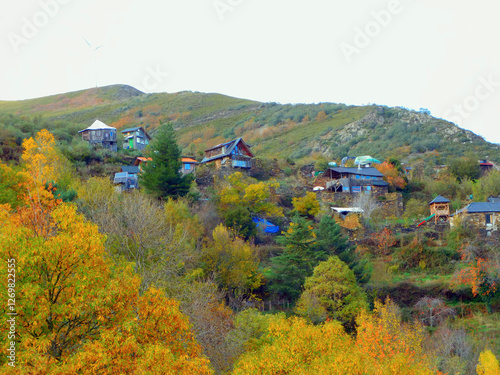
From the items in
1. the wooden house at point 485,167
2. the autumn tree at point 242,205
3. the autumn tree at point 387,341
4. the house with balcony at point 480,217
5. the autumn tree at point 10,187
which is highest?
the autumn tree at point 10,187

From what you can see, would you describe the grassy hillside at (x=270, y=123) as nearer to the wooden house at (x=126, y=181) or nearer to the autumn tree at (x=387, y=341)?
the wooden house at (x=126, y=181)

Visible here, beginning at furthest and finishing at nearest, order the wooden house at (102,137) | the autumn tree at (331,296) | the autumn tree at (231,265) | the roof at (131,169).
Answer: the wooden house at (102,137) → the roof at (131,169) → the autumn tree at (231,265) → the autumn tree at (331,296)

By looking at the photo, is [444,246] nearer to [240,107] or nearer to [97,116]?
[240,107]

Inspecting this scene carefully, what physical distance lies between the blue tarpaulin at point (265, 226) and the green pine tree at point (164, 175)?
676 centimetres

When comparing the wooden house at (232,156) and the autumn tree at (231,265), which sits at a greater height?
the wooden house at (232,156)

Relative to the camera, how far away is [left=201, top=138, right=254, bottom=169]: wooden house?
57.8 m

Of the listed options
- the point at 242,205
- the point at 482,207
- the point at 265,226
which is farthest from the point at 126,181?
the point at 482,207

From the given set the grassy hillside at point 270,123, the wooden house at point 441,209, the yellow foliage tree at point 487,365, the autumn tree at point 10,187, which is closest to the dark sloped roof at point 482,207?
the wooden house at point 441,209

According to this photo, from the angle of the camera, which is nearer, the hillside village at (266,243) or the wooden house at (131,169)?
the hillside village at (266,243)

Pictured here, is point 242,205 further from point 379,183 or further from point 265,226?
point 379,183

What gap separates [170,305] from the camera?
43.8 ft

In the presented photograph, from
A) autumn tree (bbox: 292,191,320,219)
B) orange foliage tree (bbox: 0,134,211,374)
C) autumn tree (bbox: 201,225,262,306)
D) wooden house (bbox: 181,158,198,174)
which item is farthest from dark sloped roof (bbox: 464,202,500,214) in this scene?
orange foliage tree (bbox: 0,134,211,374)

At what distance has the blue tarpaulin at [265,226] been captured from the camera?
42.6 metres

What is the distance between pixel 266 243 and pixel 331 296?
11.5 meters
